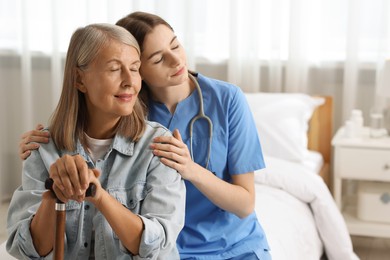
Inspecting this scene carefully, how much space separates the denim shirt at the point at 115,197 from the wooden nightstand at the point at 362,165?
160 centimetres

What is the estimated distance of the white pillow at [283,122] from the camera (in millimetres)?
3223

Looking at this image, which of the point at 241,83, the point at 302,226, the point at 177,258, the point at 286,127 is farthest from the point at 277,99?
the point at 177,258

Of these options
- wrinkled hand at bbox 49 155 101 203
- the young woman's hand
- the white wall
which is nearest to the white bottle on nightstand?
the white wall

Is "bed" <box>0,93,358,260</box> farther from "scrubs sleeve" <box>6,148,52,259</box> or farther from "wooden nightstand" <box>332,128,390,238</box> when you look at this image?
"scrubs sleeve" <box>6,148,52,259</box>

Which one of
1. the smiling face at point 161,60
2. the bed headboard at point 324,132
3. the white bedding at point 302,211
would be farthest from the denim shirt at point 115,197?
the bed headboard at point 324,132

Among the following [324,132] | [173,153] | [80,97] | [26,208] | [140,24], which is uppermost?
[140,24]

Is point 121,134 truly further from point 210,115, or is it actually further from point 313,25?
point 313,25

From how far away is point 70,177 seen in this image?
4.33ft

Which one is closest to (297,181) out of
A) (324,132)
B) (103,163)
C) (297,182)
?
(297,182)

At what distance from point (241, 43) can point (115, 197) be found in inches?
85.2

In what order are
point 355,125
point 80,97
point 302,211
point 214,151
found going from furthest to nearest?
1. point 355,125
2. point 302,211
3. point 214,151
4. point 80,97

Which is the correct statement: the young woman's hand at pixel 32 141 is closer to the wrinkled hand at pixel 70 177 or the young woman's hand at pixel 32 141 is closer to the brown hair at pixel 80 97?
the brown hair at pixel 80 97

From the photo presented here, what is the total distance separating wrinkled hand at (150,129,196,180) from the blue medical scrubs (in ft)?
0.67

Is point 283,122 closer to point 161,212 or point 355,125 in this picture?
point 355,125
